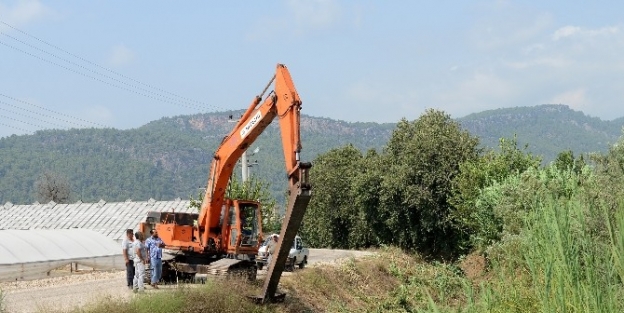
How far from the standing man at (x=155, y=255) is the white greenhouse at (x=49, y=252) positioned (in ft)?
32.3

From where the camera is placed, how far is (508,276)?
8.65 m

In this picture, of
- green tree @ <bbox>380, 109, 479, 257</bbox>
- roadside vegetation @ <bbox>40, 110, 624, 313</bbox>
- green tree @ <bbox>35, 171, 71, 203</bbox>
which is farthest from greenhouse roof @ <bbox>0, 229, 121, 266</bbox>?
green tree @ <bbox>35, 171, 71, 203</bbox>

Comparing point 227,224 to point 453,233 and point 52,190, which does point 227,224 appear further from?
point 52,190

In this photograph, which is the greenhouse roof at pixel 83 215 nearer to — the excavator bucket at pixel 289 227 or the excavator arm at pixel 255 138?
the excavator arm at pixel 255 138

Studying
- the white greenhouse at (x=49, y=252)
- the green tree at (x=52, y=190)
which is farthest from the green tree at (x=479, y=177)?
Result: the green tree at (x=52, y=190)

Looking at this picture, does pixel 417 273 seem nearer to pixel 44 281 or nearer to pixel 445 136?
pixel 445 136

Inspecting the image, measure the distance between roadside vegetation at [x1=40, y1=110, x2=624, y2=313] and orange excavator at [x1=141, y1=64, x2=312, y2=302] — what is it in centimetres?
174

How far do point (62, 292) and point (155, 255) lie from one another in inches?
146

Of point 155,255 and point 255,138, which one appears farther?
point 255,138

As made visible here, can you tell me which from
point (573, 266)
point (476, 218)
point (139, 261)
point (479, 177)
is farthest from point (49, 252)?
point (573, 266)

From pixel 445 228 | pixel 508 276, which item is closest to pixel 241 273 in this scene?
pixel 508 276

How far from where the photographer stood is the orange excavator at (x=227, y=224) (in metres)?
22.8

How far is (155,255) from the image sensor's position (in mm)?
23219

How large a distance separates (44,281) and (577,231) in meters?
25.1
